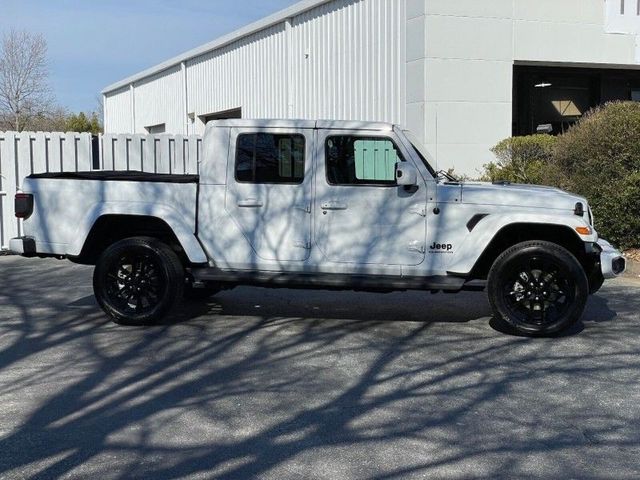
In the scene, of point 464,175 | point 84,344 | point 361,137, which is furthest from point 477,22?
point 84,344

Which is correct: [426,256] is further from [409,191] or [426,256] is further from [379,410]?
[379,410]

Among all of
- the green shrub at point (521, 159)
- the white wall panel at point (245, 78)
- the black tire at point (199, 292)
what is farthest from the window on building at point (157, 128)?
the black tire at point (199, 292)

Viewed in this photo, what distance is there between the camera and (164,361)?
21.9ft

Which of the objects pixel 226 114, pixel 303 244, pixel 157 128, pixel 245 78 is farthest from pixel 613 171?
pixel 157 128

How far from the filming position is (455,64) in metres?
15.2

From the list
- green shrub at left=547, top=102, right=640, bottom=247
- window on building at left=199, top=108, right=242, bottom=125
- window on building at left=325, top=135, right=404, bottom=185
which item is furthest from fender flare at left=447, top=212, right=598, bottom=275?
window on building at left=199, top=108, right=242, bottom=125

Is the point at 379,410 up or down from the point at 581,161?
down

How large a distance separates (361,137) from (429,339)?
207 centimetres

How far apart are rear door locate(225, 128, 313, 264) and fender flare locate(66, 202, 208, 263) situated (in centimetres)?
47

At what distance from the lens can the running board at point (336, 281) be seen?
7.43 meters

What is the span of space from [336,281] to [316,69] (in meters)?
12.1

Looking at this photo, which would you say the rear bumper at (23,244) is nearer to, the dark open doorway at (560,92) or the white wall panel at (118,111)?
the dark open doorway at (560,92)

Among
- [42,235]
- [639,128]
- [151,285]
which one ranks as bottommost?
[151,285]

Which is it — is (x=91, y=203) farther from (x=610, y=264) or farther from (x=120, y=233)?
(x=610, y=264)
